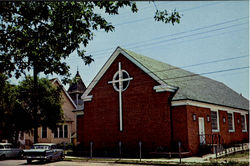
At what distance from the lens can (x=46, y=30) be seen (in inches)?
329

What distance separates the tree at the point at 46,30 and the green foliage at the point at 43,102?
21.3 m

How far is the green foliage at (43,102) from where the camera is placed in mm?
29719

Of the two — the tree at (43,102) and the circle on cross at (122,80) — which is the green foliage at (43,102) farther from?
the circle on cross at (122,80)

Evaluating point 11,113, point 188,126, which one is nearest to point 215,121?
point 188,126

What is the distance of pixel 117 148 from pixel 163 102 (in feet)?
19.5

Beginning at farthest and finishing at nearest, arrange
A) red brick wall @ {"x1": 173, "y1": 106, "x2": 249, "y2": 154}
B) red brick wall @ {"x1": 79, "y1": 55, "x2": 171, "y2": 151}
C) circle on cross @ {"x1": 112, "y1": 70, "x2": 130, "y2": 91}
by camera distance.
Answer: circle on cross @ {"x1": 112, "y1": 70, "x2": 130, "y2": 91} < red brick wall @ {"x1": 79, "y1": 55, "x2": 171, "y2": 151} < red brick wall @ {"x1": 173, "y1": 106, "x2": 249, "y2": 154}

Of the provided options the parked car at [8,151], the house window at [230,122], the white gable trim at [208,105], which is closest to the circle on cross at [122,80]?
the white gable trim at [208,105]

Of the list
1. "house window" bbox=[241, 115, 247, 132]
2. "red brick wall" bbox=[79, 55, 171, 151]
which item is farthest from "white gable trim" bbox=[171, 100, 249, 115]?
"red brick wall" bbox=[79, 55, 171, 151]

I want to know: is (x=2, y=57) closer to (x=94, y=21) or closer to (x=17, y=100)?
(x=94, y=21)

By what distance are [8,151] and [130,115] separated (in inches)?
432

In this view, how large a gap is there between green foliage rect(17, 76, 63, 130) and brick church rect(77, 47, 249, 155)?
10.5ft

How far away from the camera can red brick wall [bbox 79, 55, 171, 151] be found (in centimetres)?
2383

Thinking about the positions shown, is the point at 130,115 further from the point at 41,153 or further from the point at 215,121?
the point at 41,153

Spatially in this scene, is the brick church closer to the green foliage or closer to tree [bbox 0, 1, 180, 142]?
the green foliage
